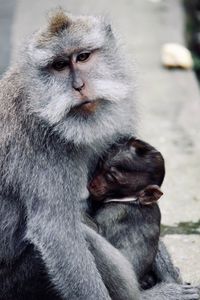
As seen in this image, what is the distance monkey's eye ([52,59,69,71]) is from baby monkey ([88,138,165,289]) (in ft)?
2.49

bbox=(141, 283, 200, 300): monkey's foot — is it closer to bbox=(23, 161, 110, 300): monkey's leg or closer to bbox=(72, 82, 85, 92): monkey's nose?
bbox=(23, 161, 110, 300): monkey's leg

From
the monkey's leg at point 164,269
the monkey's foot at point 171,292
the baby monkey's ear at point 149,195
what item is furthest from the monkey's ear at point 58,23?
the monkey's foot at point 171,292

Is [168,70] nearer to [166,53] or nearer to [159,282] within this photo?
[166,53]

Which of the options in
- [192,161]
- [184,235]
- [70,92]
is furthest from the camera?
[192,161]

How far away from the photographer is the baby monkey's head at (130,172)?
615 cm

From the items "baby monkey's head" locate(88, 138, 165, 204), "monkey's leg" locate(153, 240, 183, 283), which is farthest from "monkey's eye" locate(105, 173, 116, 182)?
"monkey's leg" locate(153, 240, 183, 283)

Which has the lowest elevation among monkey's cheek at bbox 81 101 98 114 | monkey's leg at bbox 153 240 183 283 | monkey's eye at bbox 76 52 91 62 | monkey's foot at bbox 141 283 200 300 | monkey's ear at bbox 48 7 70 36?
monkey's foot at bbox 141 283 200 300

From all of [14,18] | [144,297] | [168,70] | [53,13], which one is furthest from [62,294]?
[14,18]

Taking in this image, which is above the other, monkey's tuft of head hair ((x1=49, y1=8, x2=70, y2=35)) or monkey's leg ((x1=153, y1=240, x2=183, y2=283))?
monkey's tuft of head hair ((x1=49, y1=8, x2=70, y2=35))

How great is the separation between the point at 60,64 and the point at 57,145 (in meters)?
0.51

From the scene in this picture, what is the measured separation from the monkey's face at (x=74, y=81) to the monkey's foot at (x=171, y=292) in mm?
1196

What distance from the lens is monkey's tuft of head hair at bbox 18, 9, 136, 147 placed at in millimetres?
5625

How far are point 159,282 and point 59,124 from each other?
4.98 ft

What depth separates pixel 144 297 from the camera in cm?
626
